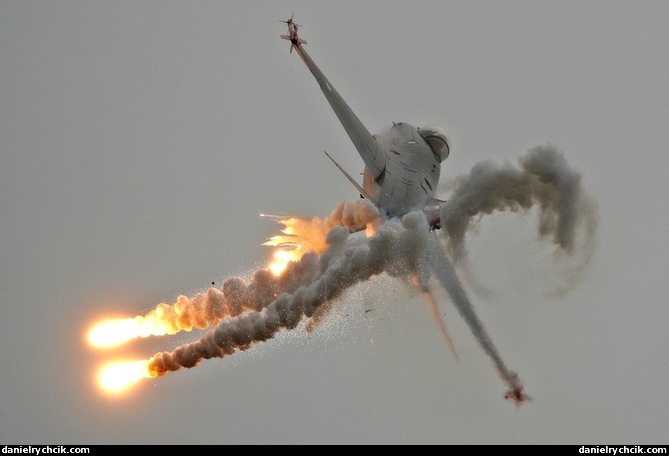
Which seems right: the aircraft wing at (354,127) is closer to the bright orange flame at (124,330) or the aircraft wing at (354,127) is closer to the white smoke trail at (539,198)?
the white smoke trail at (539,198)

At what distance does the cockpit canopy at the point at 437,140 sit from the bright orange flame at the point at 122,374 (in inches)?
987

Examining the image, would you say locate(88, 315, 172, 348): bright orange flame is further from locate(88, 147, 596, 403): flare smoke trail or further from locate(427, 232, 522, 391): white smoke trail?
locate(427, 232, 522, 391): white smoke trail

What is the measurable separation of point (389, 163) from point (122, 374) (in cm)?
2391

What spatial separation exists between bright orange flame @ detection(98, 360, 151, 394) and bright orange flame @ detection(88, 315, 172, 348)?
5.41 feet

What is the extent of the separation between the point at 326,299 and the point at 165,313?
13.0 metres

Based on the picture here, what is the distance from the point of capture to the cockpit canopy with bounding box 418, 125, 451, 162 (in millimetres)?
77312

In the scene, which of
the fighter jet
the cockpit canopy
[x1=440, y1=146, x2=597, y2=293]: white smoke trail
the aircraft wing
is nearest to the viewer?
[x1=440, y1=146, x2=597, y2=293]: white smoke trail

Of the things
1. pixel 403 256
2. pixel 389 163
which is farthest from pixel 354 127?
pixel 403 256

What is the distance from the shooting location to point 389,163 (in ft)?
244

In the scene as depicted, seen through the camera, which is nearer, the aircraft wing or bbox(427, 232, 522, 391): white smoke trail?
bbox(427, 232, 522, 391): white smoke trail

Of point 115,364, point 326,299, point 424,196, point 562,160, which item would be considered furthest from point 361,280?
point 115,364

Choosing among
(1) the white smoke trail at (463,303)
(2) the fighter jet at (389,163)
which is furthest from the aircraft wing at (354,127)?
(1) the white smoke trail at (463,303)

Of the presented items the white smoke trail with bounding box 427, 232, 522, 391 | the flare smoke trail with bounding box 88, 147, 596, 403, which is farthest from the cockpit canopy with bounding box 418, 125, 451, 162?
the white smoke trail with bounding box 427, 232, 522, 391
